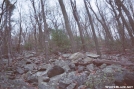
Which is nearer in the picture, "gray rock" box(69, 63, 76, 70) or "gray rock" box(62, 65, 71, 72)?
"gray rock" box(62, 65, 71, 72)

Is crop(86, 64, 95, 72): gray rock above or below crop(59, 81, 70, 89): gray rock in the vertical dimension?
above

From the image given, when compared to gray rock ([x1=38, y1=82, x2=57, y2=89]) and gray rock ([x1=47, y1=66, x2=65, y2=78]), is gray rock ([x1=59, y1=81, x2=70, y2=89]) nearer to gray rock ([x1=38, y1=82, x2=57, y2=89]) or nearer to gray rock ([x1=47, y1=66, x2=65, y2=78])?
gray rock ([x1=38, y1=82, x2=57, y2=89])

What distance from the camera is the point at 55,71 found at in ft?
26.8

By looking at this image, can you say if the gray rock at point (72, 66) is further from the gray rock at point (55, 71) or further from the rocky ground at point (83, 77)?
the gray rock at point (55, 71)

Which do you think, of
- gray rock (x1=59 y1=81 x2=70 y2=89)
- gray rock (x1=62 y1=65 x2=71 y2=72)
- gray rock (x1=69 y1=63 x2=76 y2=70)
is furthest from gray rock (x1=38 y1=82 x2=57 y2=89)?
gray rock (x1=69 y1=63 x2=76 y2=70)

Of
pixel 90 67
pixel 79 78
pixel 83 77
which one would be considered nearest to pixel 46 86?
pixel 79 78

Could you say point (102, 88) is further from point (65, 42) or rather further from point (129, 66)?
point (65, 42)

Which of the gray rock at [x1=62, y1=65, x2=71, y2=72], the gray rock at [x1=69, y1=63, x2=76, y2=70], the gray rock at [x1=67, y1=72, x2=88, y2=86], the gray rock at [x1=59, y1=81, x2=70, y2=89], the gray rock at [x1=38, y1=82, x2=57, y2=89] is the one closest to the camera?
the gray rock at [x1=59, y1=81, x2=70, y2=89]

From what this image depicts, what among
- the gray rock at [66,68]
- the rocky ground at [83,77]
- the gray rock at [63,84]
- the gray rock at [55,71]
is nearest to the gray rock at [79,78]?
the rocky ground at [83,77]

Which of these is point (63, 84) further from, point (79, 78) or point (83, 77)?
point (83, 77)

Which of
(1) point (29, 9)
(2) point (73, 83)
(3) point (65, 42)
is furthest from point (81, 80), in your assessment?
(1) point (29, 9)

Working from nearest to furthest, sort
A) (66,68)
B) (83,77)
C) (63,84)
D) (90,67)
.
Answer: (63,84) → (83,77) → (90,67) → (66,68)

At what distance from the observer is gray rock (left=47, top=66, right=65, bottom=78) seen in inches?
318

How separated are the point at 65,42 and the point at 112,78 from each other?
10432 mm
